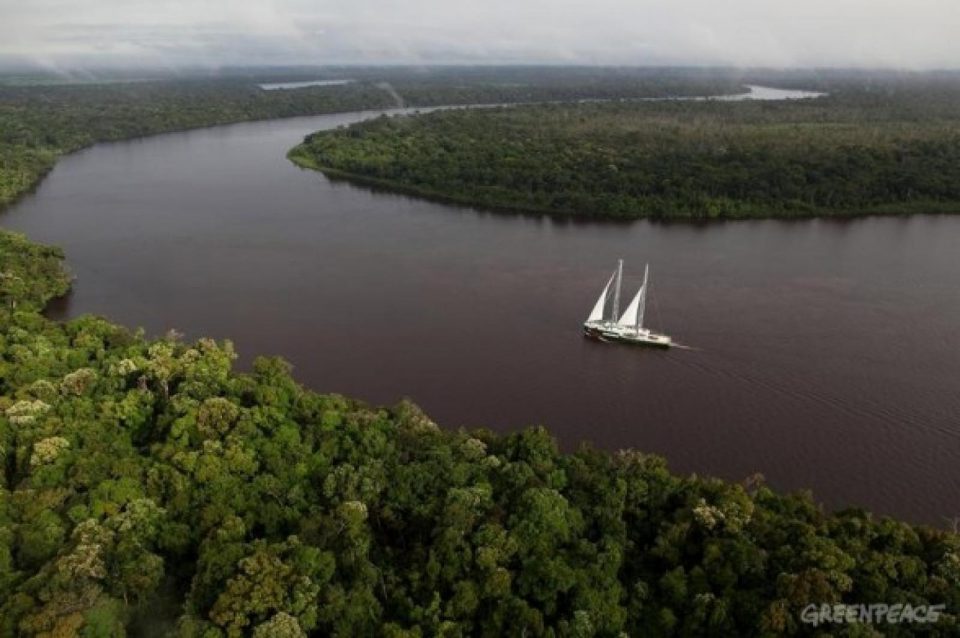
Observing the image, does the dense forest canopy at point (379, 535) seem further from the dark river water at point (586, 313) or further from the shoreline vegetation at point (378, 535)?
the dark river water at point (586, 313)

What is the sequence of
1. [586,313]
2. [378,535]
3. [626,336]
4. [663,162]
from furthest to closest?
1. [663,162]
2. [586,313]
3. [626,336]
4. [378,535]

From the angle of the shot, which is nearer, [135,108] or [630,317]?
[630,317]

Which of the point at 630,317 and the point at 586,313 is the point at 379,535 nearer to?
the point at 630,317

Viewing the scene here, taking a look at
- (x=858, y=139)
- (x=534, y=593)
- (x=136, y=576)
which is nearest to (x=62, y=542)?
(x=136, y=576)

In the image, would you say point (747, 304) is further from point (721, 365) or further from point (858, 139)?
point (858, 139)

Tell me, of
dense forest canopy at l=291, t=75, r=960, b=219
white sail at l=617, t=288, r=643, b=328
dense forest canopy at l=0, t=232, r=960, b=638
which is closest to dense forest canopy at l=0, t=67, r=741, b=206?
dense forest canopy at l=291, t=75, r=960, b=219

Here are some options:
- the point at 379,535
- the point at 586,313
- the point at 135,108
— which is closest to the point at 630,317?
the point at 586,313
